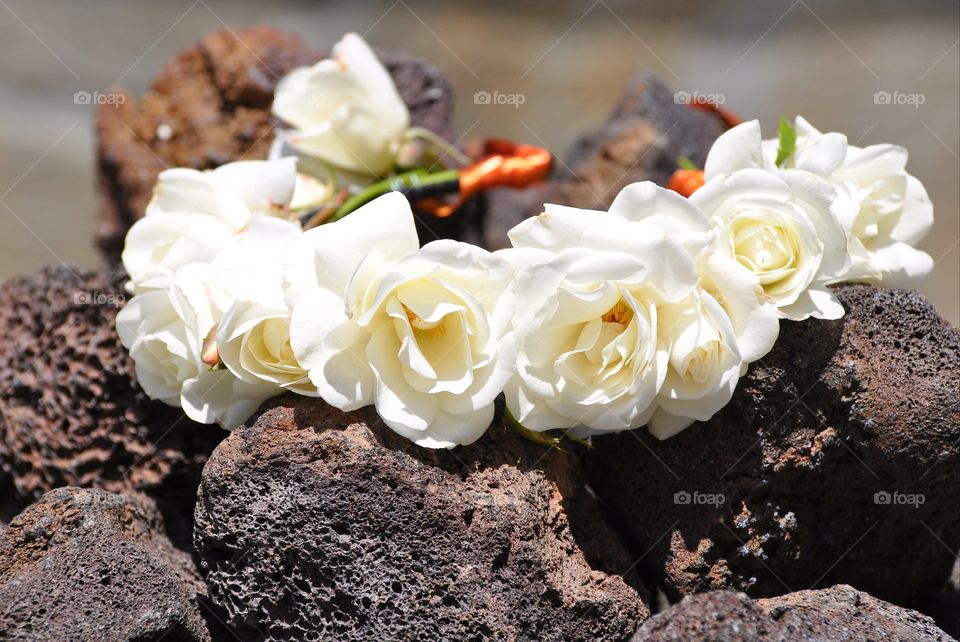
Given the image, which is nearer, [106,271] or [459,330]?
[459,330]

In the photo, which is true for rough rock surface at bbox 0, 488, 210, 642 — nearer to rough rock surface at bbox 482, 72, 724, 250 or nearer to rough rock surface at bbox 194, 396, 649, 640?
rough rock surface at bbox 194, 396, 649, 640

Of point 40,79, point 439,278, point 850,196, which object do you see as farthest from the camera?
point 40,79

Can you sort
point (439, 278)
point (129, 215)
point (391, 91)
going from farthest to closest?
point (129, 215)
point (391, 91)
point (439, 278)

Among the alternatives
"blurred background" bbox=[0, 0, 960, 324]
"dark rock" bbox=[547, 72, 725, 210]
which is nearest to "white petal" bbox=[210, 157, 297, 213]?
"dark rock" bbox=[547, 72, 725, 210]

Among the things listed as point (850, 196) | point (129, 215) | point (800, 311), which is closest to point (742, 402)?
point (800, 311)

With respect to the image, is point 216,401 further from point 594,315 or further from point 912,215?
point 912,215

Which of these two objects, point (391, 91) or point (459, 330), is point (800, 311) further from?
point (391, 91)

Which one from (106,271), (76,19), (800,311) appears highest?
(76,19)

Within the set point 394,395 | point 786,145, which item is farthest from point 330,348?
point 786,145
